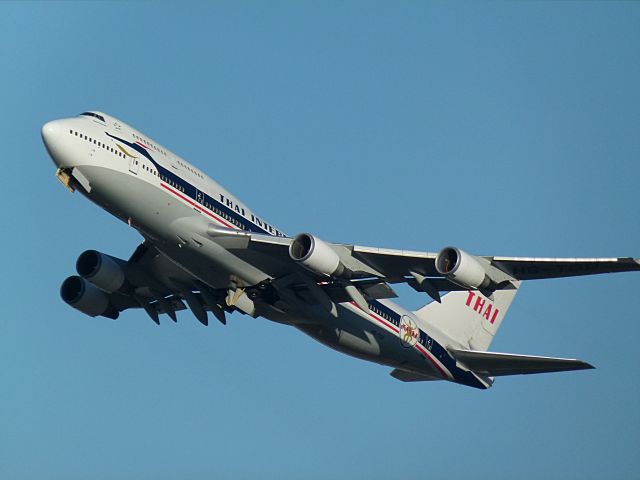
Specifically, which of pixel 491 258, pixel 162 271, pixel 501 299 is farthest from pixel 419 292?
pixel 501 299

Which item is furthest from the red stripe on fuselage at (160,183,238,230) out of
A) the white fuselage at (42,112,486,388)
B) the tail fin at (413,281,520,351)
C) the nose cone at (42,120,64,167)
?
the tail fin at (413,281,520,351)

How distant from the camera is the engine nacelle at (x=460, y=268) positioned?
37.2m

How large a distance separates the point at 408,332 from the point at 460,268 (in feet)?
30.1

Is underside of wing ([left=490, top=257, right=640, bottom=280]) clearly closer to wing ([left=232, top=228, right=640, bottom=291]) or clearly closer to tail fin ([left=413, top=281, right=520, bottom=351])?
wing ([left=232, top=228, right=640, bottom=291])

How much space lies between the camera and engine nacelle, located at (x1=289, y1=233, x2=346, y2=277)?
37719mm

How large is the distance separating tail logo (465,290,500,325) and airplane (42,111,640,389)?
3.98 meters

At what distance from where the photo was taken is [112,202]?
37.7 meters

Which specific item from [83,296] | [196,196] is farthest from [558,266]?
[83,296]

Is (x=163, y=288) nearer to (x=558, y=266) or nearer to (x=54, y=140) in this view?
(x=54, y=140)

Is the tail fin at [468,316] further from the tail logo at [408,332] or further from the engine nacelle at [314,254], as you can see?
the engine nacelle at [314,254]

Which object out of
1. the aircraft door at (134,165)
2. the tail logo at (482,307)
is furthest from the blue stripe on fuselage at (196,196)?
the tail logo at (482,307)

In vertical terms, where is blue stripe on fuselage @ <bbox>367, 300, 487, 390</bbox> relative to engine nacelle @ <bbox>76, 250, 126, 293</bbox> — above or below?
above

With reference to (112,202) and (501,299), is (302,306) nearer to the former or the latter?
(112,202)

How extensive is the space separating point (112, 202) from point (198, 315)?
746 centimetres
